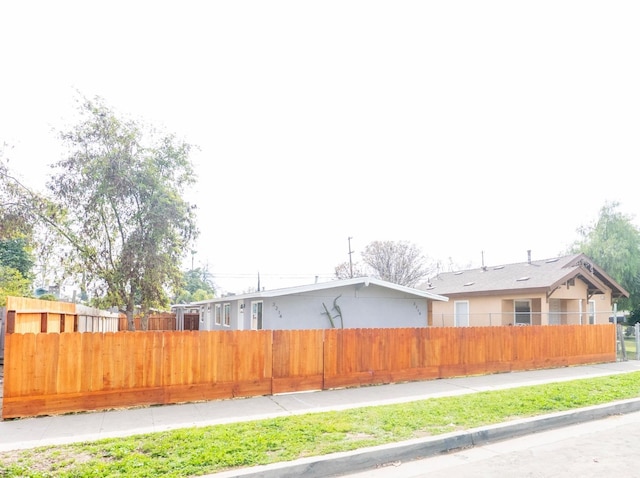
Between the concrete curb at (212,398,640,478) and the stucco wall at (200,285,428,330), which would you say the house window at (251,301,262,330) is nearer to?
the stucco wall at (200,285,428,330)

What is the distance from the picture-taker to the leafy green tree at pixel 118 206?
1522 centimetres

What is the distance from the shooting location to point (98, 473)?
4.86 meters

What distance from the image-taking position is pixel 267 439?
Answer: 6.09 meters

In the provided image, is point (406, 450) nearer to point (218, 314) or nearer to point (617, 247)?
point (218, 314)

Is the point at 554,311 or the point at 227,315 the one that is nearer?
the point at 554,311

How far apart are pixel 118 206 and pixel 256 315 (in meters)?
6.52

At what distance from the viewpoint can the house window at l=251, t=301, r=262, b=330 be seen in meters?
18.2

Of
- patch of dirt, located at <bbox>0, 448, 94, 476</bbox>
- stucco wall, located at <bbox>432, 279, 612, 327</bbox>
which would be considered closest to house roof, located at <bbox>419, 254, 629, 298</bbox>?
stucco wall, located at <bbox>432, 279, 612, 327</bbox>

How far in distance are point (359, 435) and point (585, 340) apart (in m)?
11.7

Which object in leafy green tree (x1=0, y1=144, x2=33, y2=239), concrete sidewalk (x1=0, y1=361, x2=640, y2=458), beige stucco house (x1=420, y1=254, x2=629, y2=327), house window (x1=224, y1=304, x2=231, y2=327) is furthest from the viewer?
house window (x1=224, y1=304, x2=231, y2=327)

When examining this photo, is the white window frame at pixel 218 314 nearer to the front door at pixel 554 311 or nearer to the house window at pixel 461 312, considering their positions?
the house window at pixel 461 312

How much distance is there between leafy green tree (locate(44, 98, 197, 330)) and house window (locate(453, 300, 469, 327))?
14506 mm

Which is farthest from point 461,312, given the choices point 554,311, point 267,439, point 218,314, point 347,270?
point 347,270

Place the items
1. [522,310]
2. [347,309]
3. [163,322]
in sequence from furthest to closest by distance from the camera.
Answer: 1. [163,322]
2. [522,310]
3. [347,309]
